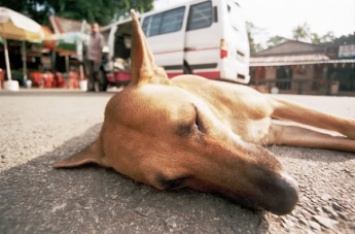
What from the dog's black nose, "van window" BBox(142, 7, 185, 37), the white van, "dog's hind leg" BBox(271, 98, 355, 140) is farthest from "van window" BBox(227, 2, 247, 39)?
the dog's black nose

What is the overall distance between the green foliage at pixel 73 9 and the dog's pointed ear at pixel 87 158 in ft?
77.4

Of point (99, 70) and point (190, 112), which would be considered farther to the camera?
point (99, 70)

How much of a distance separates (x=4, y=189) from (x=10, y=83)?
12.8 metres

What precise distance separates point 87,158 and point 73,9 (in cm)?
2523

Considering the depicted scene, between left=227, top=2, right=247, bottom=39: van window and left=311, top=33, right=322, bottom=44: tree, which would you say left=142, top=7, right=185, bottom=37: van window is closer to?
left=227, top=2, right=247, bottom=39: van window

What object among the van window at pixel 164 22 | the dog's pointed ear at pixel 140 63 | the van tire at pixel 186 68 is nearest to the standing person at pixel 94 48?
the van window at pixel 164 22

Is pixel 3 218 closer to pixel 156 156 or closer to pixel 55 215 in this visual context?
pixel 55 215

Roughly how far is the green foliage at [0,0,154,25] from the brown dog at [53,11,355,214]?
23.6m

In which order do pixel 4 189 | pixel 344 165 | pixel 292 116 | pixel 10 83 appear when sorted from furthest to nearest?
pixel 10 83 → pixel 292 116 → pixel 344 165 → pixel 4 189

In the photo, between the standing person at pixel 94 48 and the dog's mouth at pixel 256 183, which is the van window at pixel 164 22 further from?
the dog's mouth at pixel 256 183

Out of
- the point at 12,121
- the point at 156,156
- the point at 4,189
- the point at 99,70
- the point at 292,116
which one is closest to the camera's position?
the point at 156,156

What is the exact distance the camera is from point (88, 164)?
6.26 feet

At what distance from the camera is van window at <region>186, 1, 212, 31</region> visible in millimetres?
7484

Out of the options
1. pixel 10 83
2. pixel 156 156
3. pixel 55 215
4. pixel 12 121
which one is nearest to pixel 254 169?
pixel 156 156
